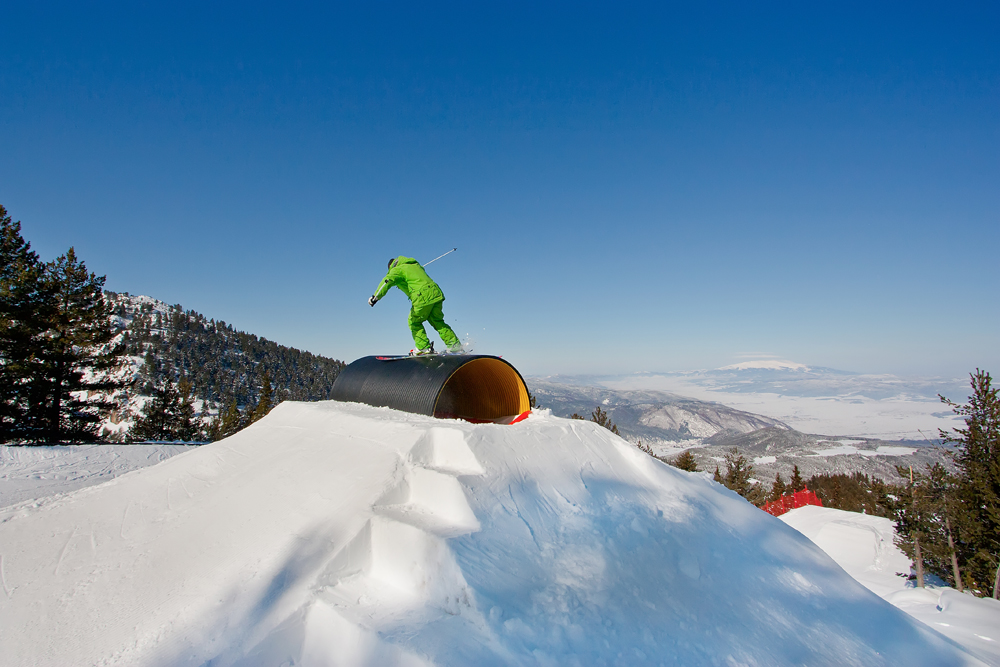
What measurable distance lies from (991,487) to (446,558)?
26.4 meters

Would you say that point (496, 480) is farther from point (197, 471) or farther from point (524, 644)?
point (197, 471)

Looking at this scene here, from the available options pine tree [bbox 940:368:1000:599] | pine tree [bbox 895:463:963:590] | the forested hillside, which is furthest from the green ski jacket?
the forested hillside

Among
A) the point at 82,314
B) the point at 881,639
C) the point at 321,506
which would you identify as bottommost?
the point at 881,639

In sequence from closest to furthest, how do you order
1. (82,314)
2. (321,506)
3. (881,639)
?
1. (881,639)
2. (321,506)
3. (82,314)

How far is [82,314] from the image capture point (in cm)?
1723

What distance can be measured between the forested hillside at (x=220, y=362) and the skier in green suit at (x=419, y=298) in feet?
184

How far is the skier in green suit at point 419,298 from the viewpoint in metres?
10.2

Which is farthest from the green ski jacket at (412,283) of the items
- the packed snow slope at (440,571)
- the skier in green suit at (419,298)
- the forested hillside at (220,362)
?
the forested hillside at (220,362)

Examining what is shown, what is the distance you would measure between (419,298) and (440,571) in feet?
24.7

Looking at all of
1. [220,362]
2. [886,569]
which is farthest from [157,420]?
[220,362]

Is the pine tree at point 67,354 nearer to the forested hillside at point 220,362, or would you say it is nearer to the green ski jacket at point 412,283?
the green ski jacket at point 412,283

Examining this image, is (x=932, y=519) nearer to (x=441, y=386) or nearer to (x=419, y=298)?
(x=441, y=386)

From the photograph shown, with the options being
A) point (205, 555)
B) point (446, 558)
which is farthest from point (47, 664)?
point (446, 558)

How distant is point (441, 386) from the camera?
8312 mm
